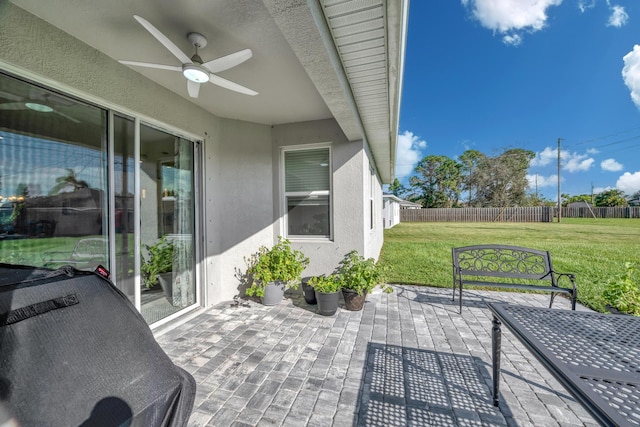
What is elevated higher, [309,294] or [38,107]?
[38,107]

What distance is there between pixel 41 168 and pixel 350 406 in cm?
296

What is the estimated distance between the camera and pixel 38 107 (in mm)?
2035

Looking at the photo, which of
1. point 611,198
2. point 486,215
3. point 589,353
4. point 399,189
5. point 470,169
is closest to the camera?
point 589,353

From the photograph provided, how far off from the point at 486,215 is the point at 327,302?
24.7 metres

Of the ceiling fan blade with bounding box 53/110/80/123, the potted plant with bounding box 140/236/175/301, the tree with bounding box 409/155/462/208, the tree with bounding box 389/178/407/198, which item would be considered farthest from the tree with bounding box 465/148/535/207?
the ceiling fan blade with bounding box 53/110/80/123

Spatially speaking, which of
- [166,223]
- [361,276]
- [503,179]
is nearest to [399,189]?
[503,179]

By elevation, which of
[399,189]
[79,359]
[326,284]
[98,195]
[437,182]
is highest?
[437,182]

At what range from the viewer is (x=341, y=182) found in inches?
156

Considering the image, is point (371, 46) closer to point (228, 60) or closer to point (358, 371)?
point (228, 60)

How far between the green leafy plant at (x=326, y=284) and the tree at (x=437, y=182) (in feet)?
107

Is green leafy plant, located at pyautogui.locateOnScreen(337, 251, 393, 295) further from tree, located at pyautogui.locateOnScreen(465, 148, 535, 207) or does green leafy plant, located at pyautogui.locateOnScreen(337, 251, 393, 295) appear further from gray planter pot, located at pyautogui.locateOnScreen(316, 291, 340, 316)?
tree, located at pyautogui.locateOnScreen(465, 148, 535, 207)

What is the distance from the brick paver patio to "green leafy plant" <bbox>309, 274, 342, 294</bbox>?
0.35 m

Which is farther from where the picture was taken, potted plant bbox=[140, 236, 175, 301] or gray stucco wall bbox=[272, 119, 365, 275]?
gray stucco wall bbox=[272, 119, 365, 275]

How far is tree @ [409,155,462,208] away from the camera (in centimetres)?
3262
